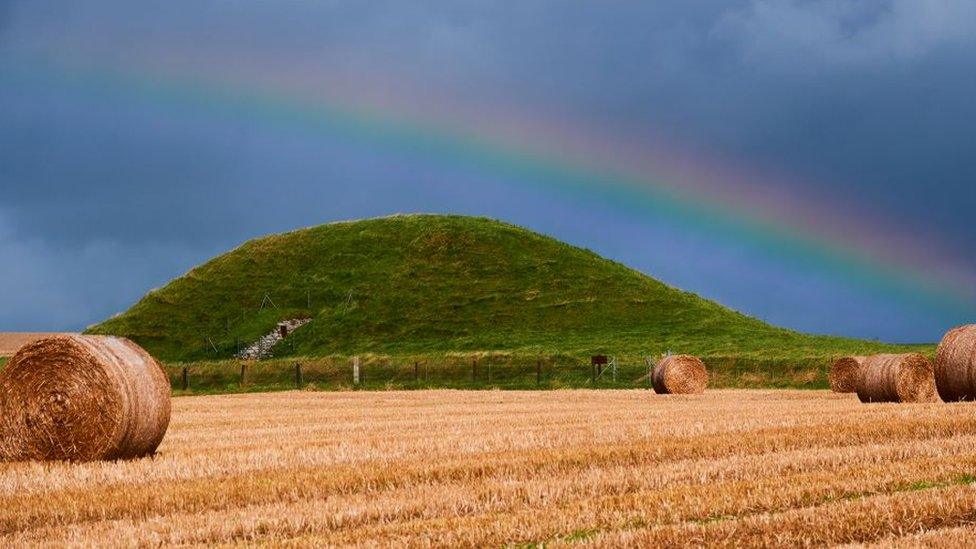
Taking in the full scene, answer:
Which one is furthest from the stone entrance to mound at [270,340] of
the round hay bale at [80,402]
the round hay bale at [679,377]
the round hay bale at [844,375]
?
the round hay bale at [80,402]

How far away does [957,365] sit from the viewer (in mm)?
21656

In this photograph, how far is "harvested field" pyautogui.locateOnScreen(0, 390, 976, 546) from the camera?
762 centimetres

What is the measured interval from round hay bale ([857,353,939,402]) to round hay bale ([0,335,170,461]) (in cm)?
1764

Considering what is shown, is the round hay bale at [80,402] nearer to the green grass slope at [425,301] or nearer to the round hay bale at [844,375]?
the round hay bale at [844,375]

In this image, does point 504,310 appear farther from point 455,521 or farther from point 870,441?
point 455,521

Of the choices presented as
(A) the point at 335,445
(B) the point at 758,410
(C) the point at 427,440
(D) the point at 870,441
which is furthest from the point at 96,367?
(B) the point at 758,410

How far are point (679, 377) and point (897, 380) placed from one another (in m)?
10.2

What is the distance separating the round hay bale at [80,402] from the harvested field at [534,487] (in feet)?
1.83

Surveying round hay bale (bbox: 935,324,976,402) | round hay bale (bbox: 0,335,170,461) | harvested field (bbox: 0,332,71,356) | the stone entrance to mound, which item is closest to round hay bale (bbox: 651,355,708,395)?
round hay bale (bbox: 935,324,976,402)

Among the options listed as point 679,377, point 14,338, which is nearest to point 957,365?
point 679,377

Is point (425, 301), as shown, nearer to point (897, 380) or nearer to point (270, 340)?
point (270, 340)

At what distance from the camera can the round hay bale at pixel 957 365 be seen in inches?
846

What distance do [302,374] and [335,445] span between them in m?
35.4

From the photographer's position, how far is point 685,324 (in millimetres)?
68875
